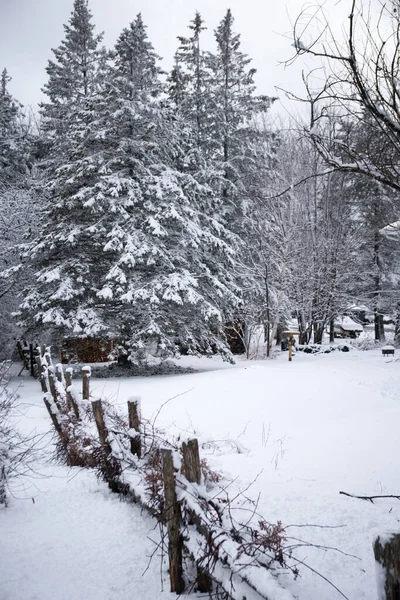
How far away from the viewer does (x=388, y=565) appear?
1302 mm

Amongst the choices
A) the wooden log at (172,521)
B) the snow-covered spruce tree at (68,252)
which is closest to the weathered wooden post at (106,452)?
the wooden log at (172,521)

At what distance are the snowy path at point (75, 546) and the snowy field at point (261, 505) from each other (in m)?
0.01

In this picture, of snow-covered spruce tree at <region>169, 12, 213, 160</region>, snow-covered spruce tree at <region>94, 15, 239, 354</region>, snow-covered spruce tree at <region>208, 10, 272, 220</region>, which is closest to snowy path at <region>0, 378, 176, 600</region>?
snow-covered spruce tree at <region>94, 15, 239, 354</region>

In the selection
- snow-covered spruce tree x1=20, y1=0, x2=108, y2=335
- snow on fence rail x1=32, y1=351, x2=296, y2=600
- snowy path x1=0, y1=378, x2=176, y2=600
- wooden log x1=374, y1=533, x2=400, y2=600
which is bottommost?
snowy path x1=0, y1=378, x2=176, y2=600

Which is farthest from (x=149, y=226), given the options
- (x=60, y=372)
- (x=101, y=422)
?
(x=101, y=422)

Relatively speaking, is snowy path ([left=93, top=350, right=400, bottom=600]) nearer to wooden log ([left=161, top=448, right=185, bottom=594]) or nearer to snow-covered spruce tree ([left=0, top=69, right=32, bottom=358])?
wooden log ([left=161, top=448, right=185, bottom=594])

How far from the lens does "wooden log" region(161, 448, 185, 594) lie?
264 cm

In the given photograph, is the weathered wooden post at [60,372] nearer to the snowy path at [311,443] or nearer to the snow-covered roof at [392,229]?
the snowy path at [311,443]

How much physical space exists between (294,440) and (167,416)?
2.75 m

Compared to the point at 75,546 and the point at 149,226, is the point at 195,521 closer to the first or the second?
the point at 75,546

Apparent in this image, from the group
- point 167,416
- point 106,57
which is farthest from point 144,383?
point 106,57

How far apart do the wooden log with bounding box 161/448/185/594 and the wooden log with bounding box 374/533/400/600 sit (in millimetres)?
1595

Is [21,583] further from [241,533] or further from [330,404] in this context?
[330,404]

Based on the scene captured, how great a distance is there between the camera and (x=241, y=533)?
2506 mm
